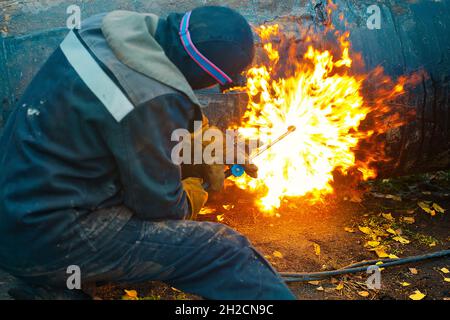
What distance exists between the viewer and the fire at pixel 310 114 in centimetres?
353

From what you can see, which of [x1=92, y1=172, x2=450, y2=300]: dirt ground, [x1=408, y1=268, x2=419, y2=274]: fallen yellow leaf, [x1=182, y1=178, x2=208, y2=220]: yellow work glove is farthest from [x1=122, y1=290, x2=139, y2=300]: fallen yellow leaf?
[x1=408, y1=268, x2=419, y2=274]: fallen yellow leaf

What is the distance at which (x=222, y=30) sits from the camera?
93.6 inches

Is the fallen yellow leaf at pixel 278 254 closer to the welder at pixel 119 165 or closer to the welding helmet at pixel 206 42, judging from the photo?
the welder at pixel 119 165

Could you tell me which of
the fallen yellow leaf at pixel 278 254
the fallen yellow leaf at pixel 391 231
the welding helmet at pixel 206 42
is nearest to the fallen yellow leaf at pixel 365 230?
the fallen yellow leaf at pixel 391 231

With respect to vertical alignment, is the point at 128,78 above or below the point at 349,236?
above

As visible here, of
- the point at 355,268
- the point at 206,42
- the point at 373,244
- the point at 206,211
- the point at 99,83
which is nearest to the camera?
the point at 99,83

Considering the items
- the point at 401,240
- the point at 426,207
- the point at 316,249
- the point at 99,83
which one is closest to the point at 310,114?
the point at 316,249

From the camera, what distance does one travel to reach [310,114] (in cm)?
370

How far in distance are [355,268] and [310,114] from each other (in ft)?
4.15

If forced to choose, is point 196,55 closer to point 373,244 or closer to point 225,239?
point 225,239

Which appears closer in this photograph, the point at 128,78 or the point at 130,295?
the point at 128,78

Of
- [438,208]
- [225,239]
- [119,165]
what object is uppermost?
[119,165]

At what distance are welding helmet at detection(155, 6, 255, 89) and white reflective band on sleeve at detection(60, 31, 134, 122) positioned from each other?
39 centimetres

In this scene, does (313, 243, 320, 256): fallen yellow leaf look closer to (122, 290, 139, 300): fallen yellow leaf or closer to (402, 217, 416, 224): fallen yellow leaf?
(402, 217, 416, 224): fallen yellow leaf
